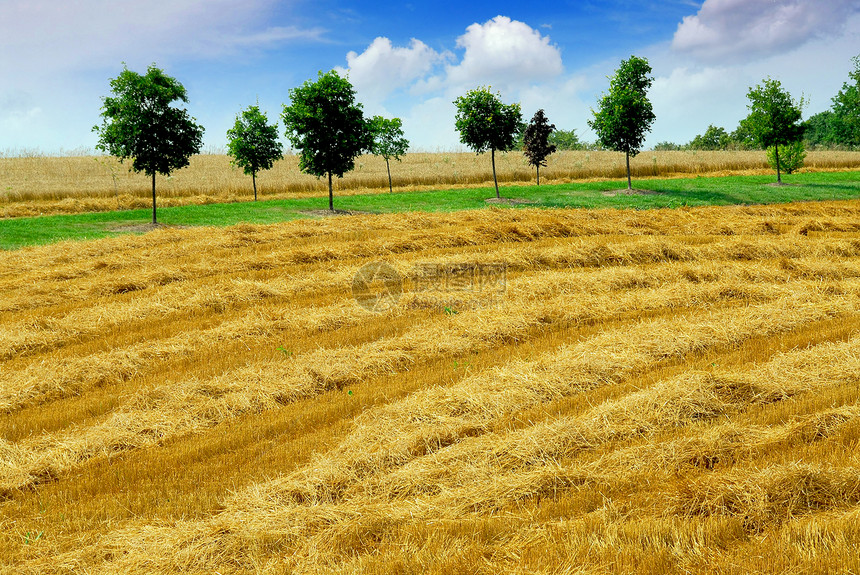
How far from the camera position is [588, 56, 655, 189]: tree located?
36125mm

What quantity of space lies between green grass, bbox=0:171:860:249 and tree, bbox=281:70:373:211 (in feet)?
9.17

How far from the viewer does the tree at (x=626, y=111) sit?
36125 millimetres

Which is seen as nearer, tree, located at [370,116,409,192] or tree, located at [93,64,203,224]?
tree, located at [93,64,203,224]

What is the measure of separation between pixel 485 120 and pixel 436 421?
95.5ft

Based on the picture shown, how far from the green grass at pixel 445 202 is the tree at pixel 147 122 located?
9.83 ft

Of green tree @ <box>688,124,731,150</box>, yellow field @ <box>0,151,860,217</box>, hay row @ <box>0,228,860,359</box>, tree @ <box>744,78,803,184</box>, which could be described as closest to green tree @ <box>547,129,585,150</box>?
green tree @ <box>688,124,731,150</box>

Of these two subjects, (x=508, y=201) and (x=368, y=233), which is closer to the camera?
(x=368, y=233)

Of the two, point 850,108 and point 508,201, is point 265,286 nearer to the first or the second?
point 508,201

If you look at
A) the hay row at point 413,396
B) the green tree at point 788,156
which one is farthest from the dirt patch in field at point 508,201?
the hay row at point 413,396

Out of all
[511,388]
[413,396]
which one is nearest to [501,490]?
[511,388]

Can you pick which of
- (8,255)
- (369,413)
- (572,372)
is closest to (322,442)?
(369,413)

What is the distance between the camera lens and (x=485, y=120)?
33.6 metres

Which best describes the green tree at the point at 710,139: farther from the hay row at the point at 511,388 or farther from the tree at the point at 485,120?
the hay row at the point at 511,388

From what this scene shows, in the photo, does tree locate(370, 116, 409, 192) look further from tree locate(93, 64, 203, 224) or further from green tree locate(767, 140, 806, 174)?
green tree locate(767, 140, 806, 174)
